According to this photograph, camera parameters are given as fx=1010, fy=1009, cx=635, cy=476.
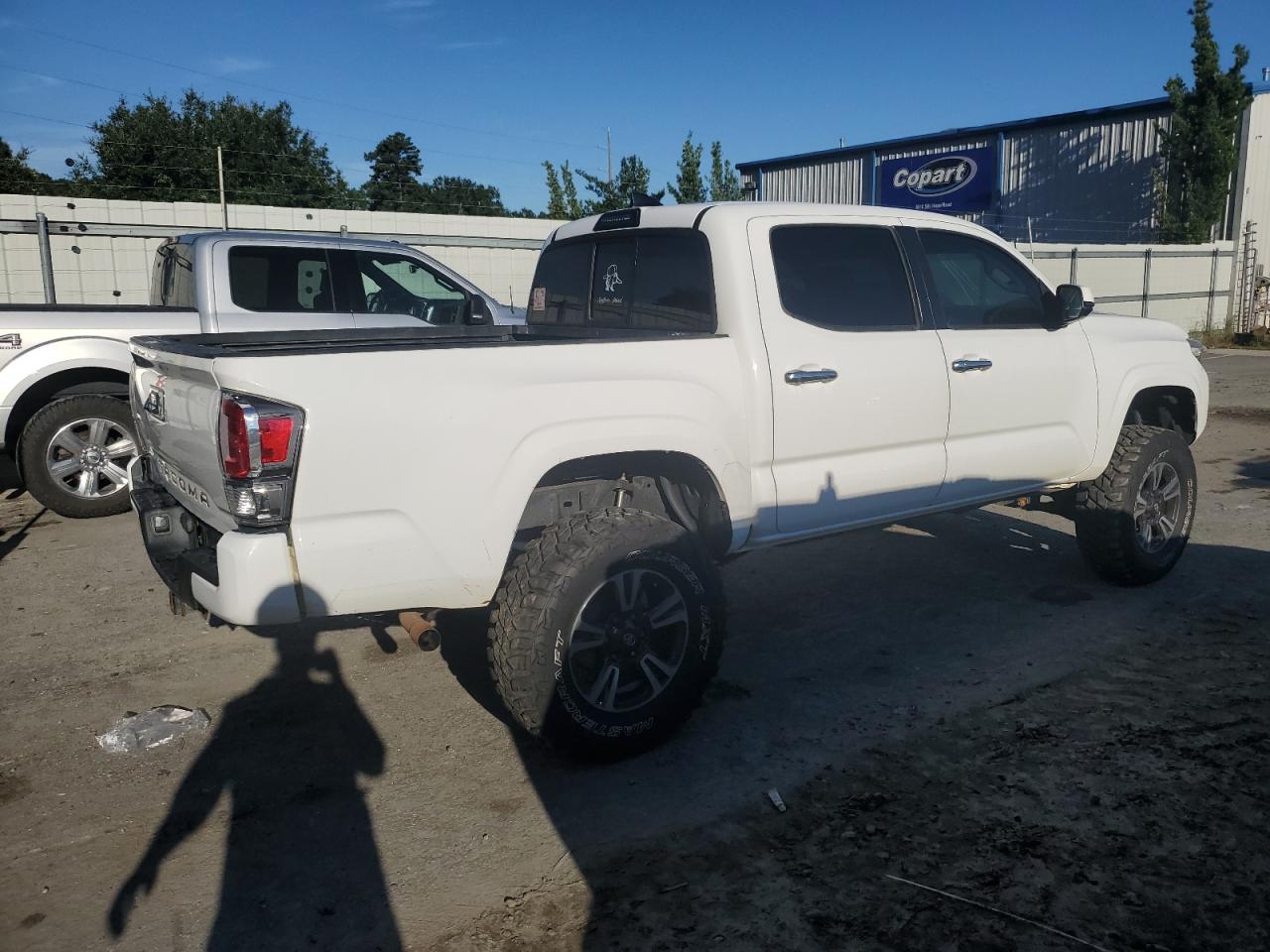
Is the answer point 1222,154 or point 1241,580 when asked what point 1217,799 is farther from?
point 1222,154

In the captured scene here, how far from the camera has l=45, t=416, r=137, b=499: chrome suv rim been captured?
7.06 meters

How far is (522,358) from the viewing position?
3.37 meters

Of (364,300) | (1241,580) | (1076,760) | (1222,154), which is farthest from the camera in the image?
(1222,154)

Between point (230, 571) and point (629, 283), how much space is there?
2.30 m

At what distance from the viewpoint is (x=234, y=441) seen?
2953mm

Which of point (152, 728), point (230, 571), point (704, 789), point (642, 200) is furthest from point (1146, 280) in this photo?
point (230, 571)

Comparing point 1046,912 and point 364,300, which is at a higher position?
point 364,300

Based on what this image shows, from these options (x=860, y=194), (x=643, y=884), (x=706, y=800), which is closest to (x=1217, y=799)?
(x=706, y=800)

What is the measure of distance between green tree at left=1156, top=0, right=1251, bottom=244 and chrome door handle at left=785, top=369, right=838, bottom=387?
2392 cm

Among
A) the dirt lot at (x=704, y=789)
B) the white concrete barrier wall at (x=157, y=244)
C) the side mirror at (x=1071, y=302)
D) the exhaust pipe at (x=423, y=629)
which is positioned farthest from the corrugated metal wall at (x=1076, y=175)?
the exhaust pipe at (x=423, y=629)

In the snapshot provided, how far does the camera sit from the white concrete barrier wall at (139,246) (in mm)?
12836

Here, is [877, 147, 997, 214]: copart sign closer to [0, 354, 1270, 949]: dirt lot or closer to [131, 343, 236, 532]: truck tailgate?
[0, 354, 1270, 949]: dirt lot

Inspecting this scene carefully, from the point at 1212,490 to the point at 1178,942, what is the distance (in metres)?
6.34

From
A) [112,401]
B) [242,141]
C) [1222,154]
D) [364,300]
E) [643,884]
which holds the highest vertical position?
[242,141]
